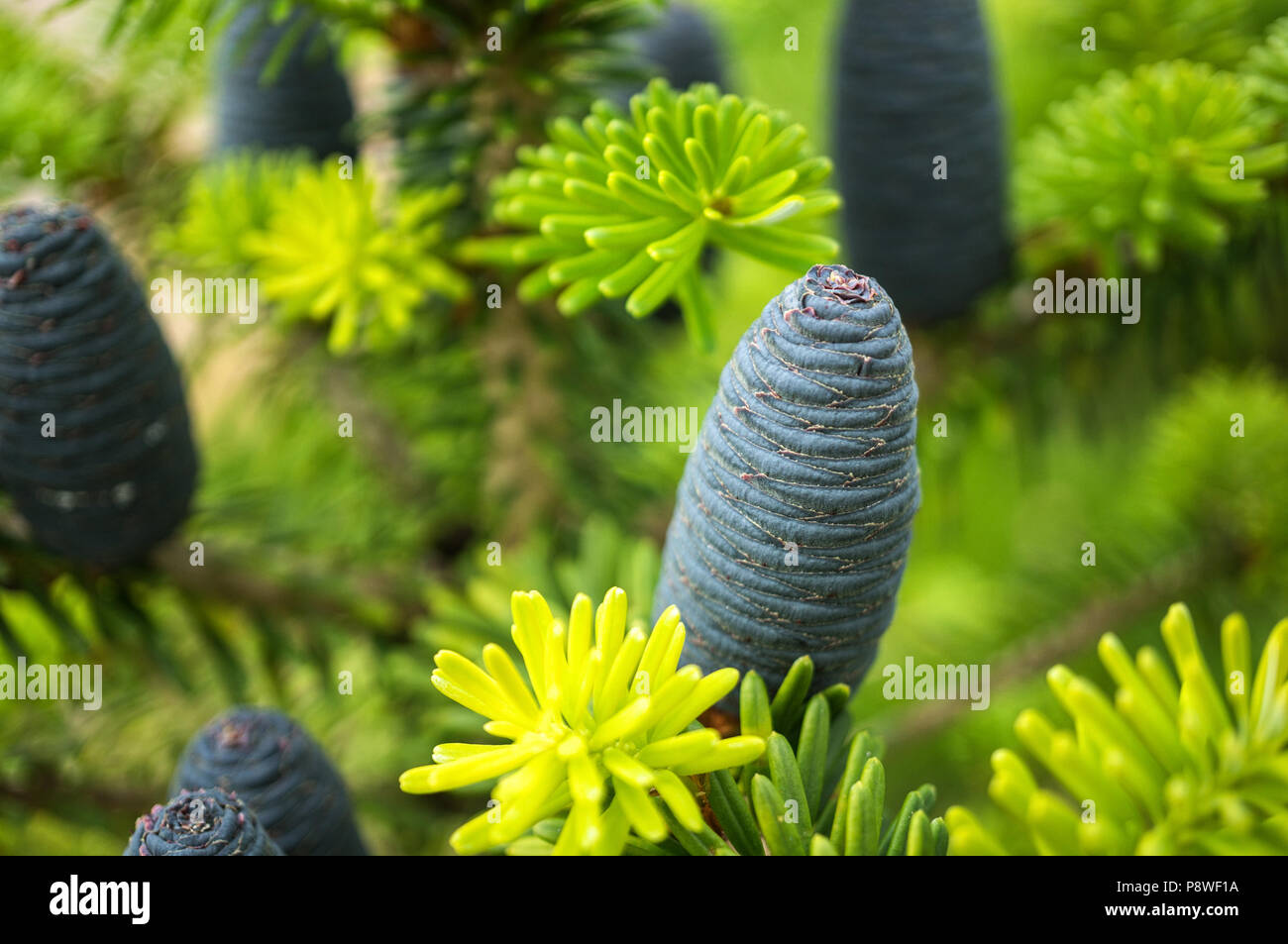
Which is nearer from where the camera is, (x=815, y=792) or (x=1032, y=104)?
(x=815, y=792)

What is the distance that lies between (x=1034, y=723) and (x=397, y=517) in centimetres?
38

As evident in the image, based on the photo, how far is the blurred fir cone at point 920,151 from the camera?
1.33 feet

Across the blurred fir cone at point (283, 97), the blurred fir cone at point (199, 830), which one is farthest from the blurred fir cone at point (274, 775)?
the blurred fir cone at point (283, 97)

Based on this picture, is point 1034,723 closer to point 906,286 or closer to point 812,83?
point 906,286

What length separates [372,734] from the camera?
0.52 m

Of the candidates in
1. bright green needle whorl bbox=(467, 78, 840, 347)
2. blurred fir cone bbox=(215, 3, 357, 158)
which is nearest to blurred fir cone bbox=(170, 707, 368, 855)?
bright green needle whorl bbox=(467, 78, 840, 347)

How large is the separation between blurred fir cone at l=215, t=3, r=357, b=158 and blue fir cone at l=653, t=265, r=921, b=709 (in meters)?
0.32

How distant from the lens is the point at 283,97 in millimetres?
505

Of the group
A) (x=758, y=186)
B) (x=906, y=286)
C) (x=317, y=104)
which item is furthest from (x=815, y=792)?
(x=317, y=104)

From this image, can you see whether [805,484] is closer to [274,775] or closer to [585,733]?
[585,733]

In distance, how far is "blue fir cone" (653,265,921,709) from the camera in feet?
0.75

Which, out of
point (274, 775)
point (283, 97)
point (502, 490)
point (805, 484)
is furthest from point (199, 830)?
point (283, 97)

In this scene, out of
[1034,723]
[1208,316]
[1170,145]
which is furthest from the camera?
[1208,316]

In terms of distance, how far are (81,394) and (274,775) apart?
154 mm
